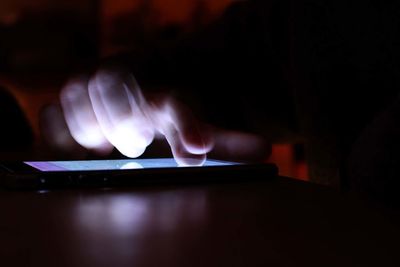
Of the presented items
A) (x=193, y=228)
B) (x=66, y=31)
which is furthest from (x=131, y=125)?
(x=66, y=31)

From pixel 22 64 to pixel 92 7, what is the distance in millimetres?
318

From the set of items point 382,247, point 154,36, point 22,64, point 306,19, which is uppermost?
point 154,36

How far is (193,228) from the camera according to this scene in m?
0.22

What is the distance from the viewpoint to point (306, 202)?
11.8 inches

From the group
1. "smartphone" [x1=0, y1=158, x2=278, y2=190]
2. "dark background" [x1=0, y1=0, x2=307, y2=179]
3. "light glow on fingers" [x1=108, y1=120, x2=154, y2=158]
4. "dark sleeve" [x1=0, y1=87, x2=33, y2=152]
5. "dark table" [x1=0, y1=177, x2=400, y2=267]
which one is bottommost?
"dark table" [x1=0, y1=177, x2=400, y2=267]

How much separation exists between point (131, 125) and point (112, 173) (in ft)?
0.41

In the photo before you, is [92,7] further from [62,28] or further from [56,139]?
[56,139]

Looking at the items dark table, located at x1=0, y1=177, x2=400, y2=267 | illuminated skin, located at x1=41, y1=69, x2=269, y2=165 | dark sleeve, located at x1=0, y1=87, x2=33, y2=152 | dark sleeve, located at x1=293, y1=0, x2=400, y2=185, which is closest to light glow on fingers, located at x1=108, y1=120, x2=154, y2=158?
illuminated skin, located at x1=41, y1=69, x2=269, y2=165

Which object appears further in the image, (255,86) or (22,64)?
(22,64)

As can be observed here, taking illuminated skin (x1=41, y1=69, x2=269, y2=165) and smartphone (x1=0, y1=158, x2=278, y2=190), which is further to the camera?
illuminated skin (x1=41, y1=69, x2=269, y2=165)

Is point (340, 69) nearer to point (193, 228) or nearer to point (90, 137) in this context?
point (90, 137)

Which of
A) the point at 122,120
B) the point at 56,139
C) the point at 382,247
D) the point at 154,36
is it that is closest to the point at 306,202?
the point at 382,247

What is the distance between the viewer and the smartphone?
0.32m

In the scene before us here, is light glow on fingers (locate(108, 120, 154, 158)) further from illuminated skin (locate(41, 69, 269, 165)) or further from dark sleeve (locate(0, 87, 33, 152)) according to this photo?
dark sleeve (locate(0, 87, 33, 152))
